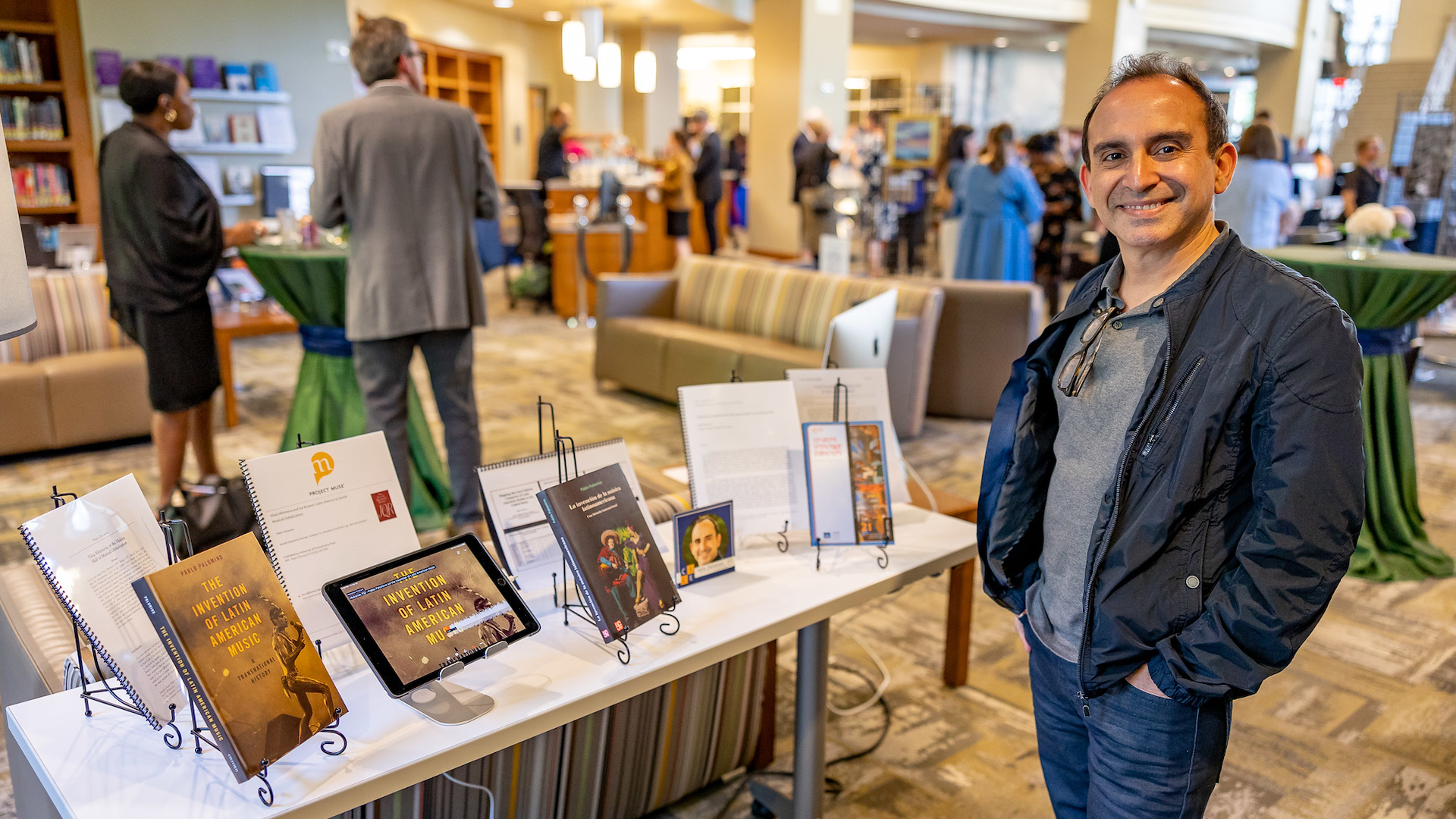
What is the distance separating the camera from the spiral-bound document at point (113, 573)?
4.10ft

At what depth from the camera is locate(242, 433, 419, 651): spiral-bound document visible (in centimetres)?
143

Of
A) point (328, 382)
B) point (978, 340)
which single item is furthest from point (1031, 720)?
point (978, 340)

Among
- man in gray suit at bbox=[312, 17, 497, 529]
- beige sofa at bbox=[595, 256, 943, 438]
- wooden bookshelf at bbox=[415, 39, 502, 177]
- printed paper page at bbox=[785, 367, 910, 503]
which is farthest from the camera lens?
wooden bookshelf at bbox=[415, 39, 502, 177]

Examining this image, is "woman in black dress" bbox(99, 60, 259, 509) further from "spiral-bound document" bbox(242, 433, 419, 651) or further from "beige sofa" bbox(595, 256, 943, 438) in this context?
"beige sofa" bbox(595, 256, 943, 438)

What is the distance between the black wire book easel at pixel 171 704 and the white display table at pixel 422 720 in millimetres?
12

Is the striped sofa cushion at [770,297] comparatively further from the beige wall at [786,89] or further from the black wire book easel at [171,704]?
the beige wall at [786,89]

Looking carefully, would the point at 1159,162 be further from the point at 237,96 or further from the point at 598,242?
the point at 237,96

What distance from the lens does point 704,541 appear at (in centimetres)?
184

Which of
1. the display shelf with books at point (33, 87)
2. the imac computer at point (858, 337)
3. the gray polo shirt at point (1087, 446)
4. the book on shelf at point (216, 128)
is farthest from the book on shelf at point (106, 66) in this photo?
the gray polo shirt at point (1087, 446)

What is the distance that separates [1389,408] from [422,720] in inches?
145

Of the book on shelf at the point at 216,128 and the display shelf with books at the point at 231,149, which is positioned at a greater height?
the book on shelf at the point at 216,128

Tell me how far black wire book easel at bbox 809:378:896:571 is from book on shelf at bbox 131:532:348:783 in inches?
37.3

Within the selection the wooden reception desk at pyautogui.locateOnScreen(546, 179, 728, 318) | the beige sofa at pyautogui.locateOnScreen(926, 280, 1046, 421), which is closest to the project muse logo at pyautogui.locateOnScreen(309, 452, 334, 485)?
the beige sofa at pyautogui.locateOnScreen(926, 280, 1046, 421)

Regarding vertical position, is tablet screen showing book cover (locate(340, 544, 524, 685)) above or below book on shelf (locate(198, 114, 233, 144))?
below
